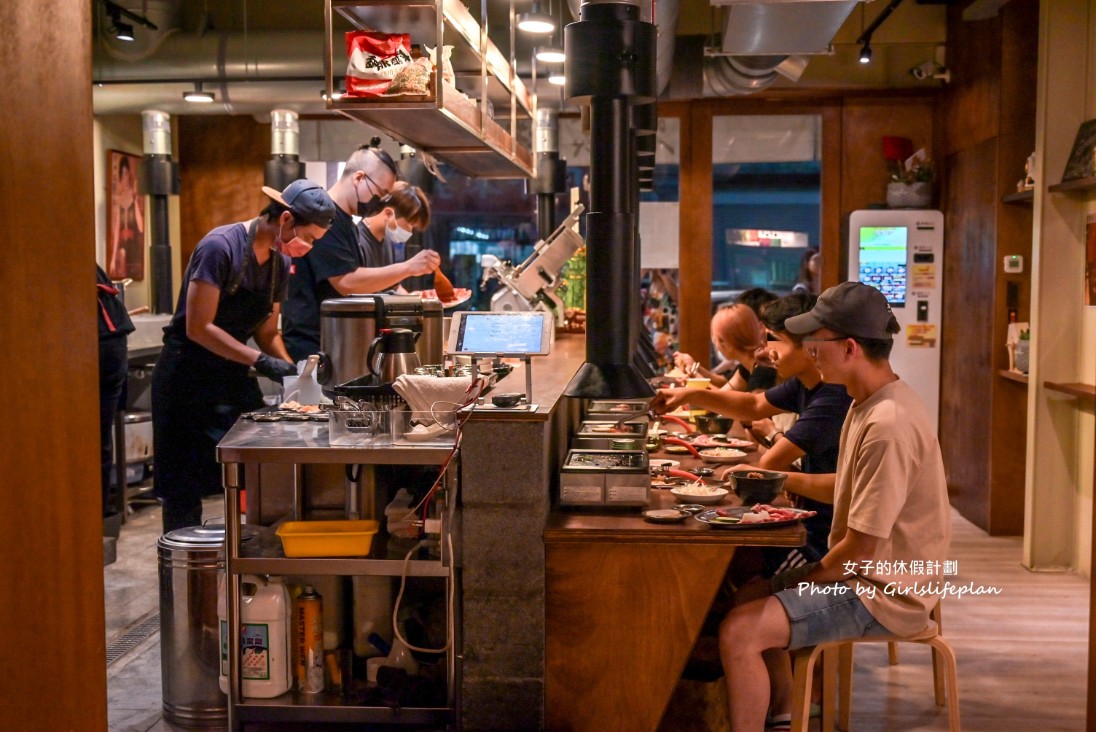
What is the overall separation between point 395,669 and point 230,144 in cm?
636

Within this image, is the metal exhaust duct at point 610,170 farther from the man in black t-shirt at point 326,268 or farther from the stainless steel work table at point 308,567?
the man in black t-shirt at point 326,268

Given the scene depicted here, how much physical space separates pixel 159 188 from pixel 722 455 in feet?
18.0

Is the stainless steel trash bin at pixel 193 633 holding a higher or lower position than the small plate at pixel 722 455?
lower

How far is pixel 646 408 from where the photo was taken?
434 cm

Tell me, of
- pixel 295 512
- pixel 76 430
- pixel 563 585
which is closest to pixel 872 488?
pixel 563 585

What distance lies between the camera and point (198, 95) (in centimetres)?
730

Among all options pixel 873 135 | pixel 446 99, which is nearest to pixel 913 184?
pixel 873 135

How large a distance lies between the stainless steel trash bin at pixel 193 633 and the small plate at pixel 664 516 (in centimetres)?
131

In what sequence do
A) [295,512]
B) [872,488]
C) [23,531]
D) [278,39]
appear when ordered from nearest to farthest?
[23,531]
[872,488]
[295,512]
[278,39]

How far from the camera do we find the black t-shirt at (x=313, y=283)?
15.3 ft

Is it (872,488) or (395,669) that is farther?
(395,669)

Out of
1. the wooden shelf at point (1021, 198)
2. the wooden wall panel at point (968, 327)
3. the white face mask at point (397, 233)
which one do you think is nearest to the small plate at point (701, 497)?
the white face mask at point (397, 233)

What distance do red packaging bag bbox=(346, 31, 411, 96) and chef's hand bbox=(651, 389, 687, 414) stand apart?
1.57 metres

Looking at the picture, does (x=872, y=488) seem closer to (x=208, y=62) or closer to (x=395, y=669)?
(x=395, y=669)
